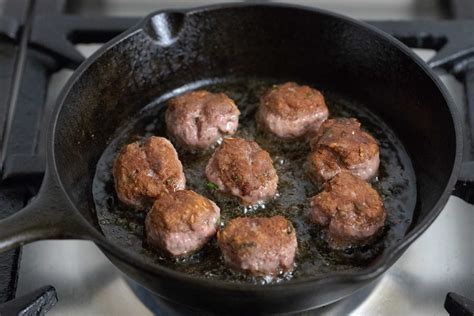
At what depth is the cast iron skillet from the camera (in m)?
1.62

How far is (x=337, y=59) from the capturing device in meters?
1.92

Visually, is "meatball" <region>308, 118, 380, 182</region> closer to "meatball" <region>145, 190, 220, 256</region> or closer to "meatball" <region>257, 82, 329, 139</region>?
"meatball" <region>257, 82, 329, 139</region>

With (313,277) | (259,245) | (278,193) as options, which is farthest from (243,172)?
(313,277)

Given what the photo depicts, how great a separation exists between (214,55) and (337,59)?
0.36m

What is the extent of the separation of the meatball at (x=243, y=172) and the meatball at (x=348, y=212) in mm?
124

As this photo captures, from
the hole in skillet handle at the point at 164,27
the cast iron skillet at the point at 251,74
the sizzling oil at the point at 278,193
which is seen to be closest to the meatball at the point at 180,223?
the sizzling oil at the point at 278,193

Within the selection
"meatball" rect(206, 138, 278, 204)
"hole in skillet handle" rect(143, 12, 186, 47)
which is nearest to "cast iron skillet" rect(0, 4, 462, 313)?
"hole in skillet handle" rect(143, 12, 186, 47)

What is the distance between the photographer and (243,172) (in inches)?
62.5

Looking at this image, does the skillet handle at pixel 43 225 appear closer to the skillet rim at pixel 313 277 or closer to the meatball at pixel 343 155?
the skillet rim at pixel 313 277

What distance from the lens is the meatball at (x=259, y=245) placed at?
1.42 m

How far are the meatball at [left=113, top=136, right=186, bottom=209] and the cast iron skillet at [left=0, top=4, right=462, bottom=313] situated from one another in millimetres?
110

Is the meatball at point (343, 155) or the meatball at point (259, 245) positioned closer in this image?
the meatball at point (259, 245)

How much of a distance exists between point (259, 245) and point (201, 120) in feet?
1.50

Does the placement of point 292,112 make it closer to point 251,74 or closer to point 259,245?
point 251,74
